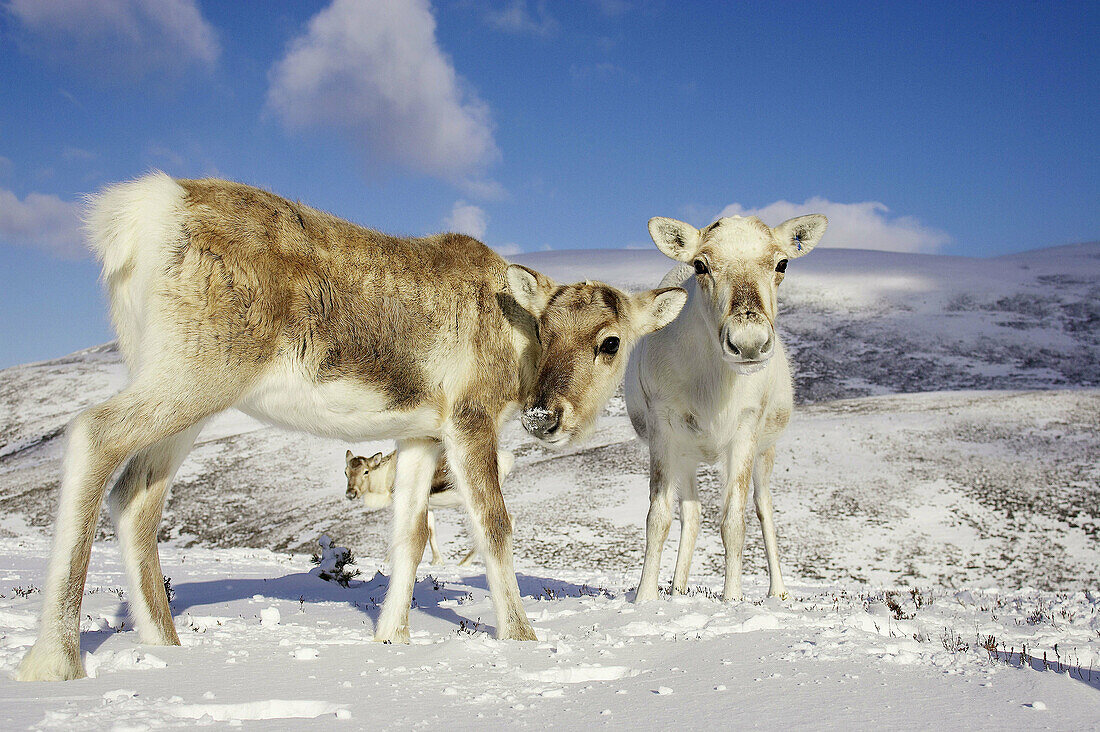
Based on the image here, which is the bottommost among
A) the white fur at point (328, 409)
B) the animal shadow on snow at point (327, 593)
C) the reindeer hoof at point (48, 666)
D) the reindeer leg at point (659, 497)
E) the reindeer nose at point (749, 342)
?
the animal shadow on snow at point (327, 593)

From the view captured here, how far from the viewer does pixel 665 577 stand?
15.2m

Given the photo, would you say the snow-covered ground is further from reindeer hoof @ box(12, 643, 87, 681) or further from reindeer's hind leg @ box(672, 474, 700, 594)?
reindeer's hind leg @ box(672, 474, 700, 594)

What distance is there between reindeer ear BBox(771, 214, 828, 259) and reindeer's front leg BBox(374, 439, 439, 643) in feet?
14.5

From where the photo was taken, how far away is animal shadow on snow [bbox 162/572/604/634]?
7.88 m

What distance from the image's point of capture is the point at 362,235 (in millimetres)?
6004

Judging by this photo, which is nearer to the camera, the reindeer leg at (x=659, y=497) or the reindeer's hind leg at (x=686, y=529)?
the reindeer leg at (x=659, y=497)

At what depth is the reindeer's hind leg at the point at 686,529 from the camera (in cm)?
922

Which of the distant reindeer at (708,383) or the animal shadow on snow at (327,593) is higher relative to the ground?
the distant reindeer at (708,383)

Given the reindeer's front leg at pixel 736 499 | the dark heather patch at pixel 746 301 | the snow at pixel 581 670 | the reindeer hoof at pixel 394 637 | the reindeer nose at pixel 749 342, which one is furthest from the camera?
the reindeer's front leg at pixel 736 499

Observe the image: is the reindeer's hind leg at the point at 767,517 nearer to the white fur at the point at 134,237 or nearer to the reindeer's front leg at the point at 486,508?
the reindeer's front leg at the point at 486,508

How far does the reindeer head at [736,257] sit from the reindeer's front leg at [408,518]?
2857mm

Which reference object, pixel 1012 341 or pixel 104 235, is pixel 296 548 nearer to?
pixel 104 235

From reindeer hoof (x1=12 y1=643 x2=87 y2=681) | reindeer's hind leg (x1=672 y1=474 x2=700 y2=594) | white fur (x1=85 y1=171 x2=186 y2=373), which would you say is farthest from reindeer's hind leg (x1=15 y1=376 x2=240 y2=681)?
→ reindeer's hind leg (x1=672 y1=474 x2=700 y2=594)

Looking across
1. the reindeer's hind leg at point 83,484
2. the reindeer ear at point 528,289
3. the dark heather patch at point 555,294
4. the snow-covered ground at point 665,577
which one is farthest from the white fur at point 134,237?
the dark heather patch at point 555,294
